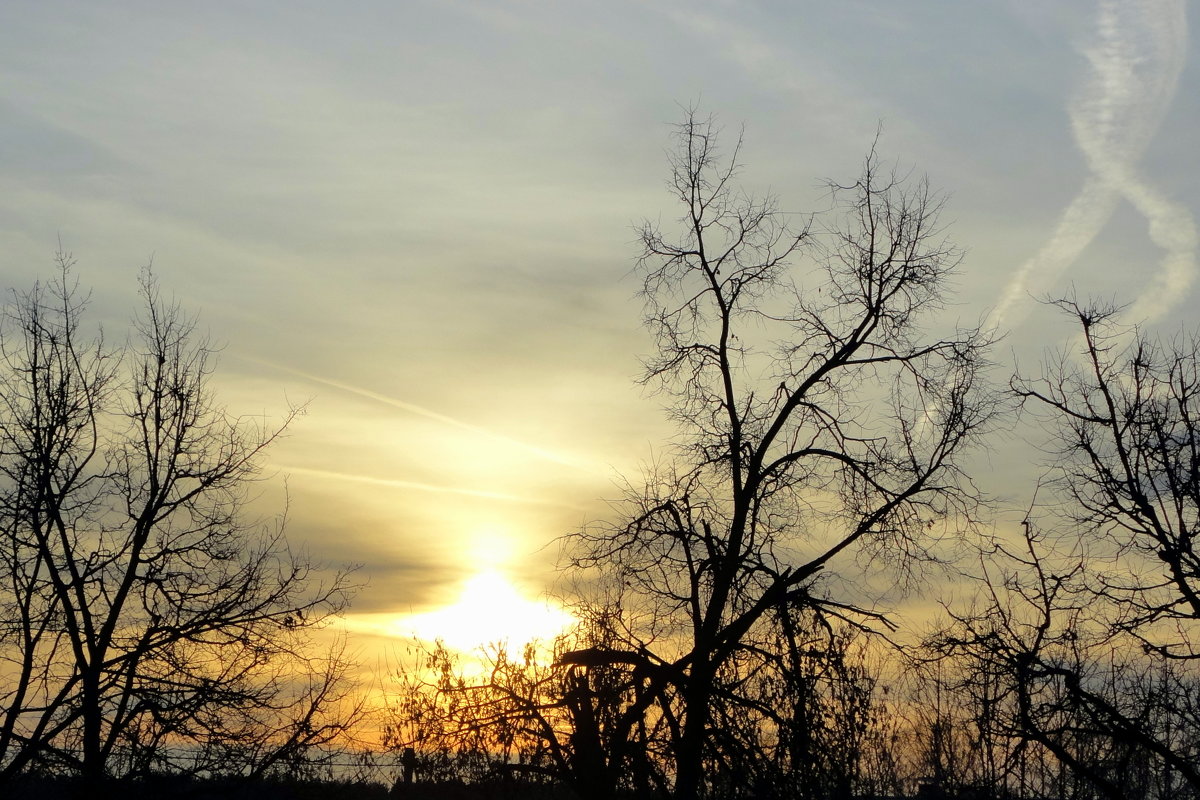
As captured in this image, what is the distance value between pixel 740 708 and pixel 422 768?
21.5ft

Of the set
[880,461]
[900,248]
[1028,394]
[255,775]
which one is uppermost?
[900,248]

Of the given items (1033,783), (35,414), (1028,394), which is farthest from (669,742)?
(1033,783)

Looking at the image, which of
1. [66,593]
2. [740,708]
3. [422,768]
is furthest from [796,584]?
[66,593]

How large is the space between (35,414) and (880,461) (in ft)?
47.0

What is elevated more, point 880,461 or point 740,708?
point 880,461

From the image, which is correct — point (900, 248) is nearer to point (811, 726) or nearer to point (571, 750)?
point (811, 726)

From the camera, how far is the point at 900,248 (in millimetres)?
19297

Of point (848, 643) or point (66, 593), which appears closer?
point (848, 643)

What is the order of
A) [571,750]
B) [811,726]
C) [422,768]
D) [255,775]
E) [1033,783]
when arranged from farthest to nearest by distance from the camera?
1. [1033,783]
2. [422,768]
3. [255,775]
4. [571,750]
5. [811,726]

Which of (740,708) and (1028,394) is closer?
(740,708)

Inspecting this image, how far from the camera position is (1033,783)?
2645 centimetres

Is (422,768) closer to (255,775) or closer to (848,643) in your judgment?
(255,775)

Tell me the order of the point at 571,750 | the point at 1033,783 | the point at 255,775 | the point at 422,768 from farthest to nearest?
the point at 1033,783
the point at 422,768
the point at 255,775
the point at 571,750

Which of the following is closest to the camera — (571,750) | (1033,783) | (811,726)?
(811,726)
